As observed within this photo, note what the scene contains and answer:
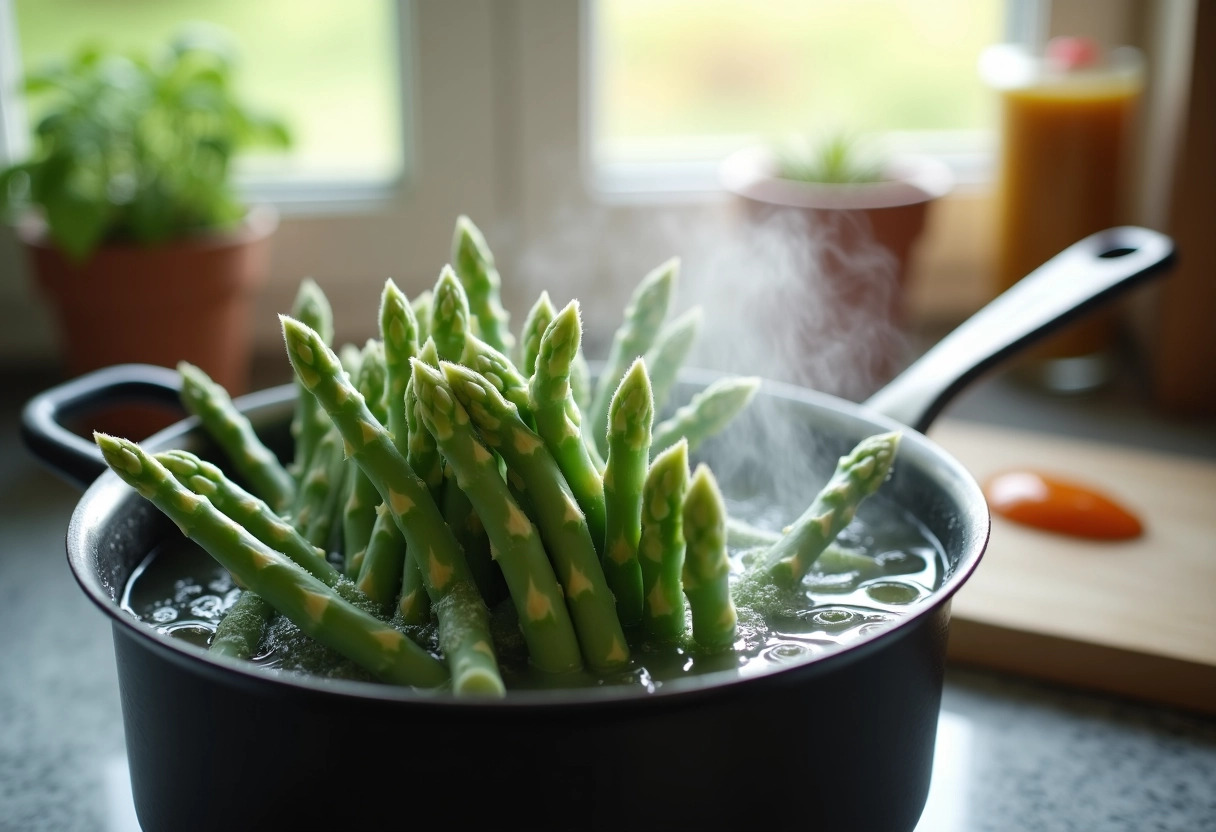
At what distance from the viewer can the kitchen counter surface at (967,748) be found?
74cm

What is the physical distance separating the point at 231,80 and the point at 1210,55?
3.15ft

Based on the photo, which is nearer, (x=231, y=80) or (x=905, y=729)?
(x=905, y=729)

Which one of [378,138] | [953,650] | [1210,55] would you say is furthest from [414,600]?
[1210,55]

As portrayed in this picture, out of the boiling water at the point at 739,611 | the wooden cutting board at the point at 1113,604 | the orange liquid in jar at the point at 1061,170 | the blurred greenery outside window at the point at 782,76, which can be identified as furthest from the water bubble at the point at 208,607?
the orange liquid in jar at the point at 1061,170

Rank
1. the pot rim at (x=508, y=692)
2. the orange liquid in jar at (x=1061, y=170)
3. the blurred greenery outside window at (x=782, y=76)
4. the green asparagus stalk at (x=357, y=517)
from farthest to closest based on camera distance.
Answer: the blurred greenery outside window at (x=782, y=76) < the orange liquid in jar at (x=1061, y=170) < the green asparagus stalk at (x=357, y=517) < the pot rim at (x=508, y=692)

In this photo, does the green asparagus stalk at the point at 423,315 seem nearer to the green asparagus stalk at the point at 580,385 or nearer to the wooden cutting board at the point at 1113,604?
the green asparagus stalk at the point at 580,385

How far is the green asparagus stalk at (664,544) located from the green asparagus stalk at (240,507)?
0.17 metres

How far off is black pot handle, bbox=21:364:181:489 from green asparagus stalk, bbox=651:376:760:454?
1.07 feet

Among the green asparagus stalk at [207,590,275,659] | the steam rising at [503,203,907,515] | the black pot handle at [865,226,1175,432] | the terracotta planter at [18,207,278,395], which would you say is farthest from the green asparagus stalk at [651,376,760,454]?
the terracotta planter at [18,207,278,395]

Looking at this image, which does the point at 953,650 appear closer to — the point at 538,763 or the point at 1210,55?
the point at 538,763

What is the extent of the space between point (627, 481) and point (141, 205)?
79 cm

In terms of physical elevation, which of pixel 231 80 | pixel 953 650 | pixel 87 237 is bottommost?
pixel 953 650

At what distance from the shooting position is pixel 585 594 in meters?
0.54

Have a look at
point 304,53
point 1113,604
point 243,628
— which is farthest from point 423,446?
point 304,53
